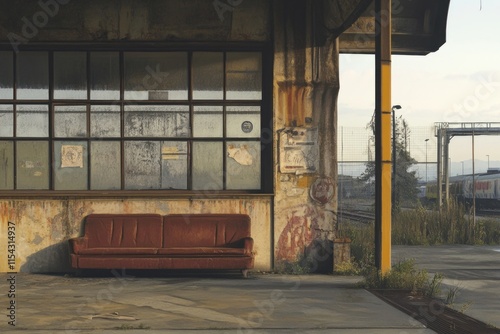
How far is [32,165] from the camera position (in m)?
11.8

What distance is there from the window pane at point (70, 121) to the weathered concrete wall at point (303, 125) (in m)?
3.16

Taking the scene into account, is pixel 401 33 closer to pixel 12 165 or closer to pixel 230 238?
pixel 230 238

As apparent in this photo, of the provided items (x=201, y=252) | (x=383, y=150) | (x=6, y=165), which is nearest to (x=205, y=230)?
(x=201, y=252)

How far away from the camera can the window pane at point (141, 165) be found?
467 inches

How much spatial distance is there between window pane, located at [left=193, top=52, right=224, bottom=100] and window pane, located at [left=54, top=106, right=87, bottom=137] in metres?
1.87

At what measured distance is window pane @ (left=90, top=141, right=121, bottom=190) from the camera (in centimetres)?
1184

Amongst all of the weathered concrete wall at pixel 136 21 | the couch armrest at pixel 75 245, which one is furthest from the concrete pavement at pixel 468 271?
the couch armrest at pixel 75 245

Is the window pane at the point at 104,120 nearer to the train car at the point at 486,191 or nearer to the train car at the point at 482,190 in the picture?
the train car at the point at 482,190

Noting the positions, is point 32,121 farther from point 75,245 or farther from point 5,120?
point 75,245

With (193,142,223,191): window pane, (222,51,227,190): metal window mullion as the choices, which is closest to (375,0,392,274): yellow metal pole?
(222,51,227,190): metal window mullion

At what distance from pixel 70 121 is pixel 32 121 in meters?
0.62

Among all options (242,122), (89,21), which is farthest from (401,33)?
(89,21)

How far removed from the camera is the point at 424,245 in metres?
16.9

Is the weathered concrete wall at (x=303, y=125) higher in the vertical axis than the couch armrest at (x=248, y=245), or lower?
higher
